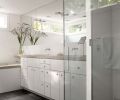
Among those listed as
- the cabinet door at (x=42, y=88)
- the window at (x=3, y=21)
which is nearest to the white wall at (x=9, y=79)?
the cabinet door at (x=42, y=88)

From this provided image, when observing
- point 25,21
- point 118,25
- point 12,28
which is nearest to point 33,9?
point 25,21

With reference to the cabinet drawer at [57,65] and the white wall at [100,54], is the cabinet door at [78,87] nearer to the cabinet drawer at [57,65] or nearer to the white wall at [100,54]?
the white wall at [100,54]

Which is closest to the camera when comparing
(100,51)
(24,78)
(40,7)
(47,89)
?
(100,51)

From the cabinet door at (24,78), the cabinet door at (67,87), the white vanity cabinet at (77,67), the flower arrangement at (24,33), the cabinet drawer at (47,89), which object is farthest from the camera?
the flower arrangement at (24,33)

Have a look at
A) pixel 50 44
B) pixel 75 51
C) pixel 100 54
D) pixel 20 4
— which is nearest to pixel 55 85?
pixel 75 51

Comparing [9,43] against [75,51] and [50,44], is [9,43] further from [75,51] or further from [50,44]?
[75,51]

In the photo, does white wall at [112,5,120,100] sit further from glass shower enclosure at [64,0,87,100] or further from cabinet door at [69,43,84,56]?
cabinet door at [69,43,84,56]

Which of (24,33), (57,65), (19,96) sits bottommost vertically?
(19,96)

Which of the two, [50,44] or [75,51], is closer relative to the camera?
[75,51]

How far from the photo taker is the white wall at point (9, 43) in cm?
498

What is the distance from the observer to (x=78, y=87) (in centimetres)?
248

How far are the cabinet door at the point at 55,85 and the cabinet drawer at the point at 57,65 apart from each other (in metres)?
0.10

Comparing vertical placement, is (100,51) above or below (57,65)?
above

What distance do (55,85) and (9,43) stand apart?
104 inches
